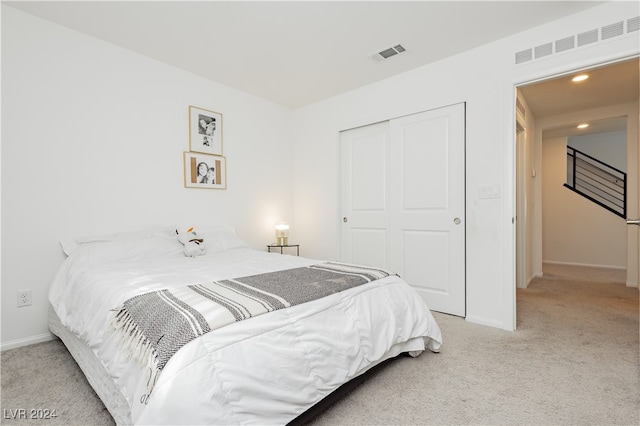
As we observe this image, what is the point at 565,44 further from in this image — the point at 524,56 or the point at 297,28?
the point at 297,28

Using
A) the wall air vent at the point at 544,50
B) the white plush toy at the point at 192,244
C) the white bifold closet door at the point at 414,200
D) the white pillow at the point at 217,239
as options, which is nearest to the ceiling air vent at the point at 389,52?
the white bifold closet door at the point at 414,200

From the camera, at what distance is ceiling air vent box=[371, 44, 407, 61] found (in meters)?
2.88

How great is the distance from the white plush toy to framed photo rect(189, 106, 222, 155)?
990 mm

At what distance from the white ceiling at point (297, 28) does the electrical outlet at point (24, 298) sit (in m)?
2.11

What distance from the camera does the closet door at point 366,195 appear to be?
3603 millimetres

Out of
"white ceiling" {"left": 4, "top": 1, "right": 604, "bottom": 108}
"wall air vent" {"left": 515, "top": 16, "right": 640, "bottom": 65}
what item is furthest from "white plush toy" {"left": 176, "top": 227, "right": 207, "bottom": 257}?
"wall air vent" {"left": 515, "top": 16, "right": 640, "bottom": 65}

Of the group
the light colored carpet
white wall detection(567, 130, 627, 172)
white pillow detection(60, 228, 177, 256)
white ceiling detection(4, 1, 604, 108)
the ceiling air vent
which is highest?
white ceiling detection(4, 1, 604, 108)

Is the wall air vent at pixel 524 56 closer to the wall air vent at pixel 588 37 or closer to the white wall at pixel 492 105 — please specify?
the white wall at pixel 492 105

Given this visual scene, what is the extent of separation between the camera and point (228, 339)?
119cm

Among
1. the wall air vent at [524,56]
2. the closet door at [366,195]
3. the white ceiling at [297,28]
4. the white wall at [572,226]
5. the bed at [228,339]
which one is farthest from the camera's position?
the white wall at [572,226]

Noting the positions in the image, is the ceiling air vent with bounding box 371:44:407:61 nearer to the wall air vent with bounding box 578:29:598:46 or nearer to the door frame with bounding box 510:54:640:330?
the door frame with bounding box 510:54:640:330

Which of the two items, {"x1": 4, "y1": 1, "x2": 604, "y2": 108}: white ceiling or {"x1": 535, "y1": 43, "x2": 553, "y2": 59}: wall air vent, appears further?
{"x1": 535, "y1": 43, "x2": 553, "y2": 59}: wall air vent

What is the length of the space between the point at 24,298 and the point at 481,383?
322 centimetres

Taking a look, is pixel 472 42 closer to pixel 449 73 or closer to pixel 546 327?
pixel 449 73
